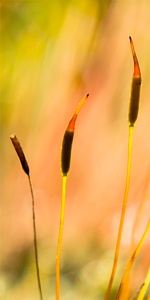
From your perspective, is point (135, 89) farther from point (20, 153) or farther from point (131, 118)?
point (20, 153)

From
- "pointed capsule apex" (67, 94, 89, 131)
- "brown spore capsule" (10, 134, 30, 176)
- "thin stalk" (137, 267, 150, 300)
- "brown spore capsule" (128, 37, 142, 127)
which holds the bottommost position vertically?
"thin stalk" (137, 267, 150, 300)

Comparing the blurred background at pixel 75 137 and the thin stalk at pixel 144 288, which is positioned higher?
the blurred background at pixel 75 137

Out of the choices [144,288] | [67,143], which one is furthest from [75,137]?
[144,288]

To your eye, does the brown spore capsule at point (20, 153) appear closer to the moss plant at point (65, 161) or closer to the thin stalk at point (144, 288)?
the moss plant at point (65, 161)

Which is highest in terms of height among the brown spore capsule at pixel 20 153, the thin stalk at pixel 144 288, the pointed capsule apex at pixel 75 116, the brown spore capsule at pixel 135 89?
the brown spore capsule at pixel 135 89

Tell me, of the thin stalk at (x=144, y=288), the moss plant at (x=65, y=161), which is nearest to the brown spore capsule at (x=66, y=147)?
the moss plant at (x=65, y=161)

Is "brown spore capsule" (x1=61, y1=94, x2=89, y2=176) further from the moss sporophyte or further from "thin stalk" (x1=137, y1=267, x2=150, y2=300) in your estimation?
"thin stalk" (x1=137, y1=267, x2=150, y2=300)

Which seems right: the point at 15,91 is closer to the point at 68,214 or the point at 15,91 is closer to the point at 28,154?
the point at 28,154

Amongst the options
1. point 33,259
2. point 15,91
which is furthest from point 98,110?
point 33,259

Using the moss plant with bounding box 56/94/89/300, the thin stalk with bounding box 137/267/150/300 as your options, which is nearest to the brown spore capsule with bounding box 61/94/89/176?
the moss plant with bounding box 56/94/89/300
